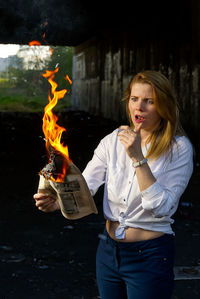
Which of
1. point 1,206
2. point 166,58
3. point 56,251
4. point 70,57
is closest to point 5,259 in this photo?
point 56,251

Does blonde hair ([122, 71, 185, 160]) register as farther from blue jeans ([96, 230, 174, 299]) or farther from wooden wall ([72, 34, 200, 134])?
wooden wall ([72, 34, 200, 134])

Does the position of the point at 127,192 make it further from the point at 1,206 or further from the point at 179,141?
the point at 1,206

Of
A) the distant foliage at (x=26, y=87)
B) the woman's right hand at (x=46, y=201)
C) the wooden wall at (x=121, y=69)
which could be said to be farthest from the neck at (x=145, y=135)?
the distant foliage at (x=26, y=87)

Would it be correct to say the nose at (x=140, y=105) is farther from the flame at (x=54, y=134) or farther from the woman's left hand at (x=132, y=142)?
the flame at (x=54, y=134)

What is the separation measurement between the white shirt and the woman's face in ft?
0.55

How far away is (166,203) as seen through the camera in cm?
240

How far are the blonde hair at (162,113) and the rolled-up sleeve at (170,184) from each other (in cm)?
6

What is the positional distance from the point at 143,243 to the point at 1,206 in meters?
5.40

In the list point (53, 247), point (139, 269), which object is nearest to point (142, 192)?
point (139, 269)

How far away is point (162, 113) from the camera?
248cm

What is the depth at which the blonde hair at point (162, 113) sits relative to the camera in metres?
2.45

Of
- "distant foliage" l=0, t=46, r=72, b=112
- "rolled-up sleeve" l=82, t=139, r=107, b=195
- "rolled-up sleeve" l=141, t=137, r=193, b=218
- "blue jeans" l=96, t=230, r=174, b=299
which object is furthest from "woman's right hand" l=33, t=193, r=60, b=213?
"distant foliage" l=0, t=46, r=72, b=112

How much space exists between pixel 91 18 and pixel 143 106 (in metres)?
22.9

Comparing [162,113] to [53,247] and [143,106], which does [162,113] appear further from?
[53,247]
